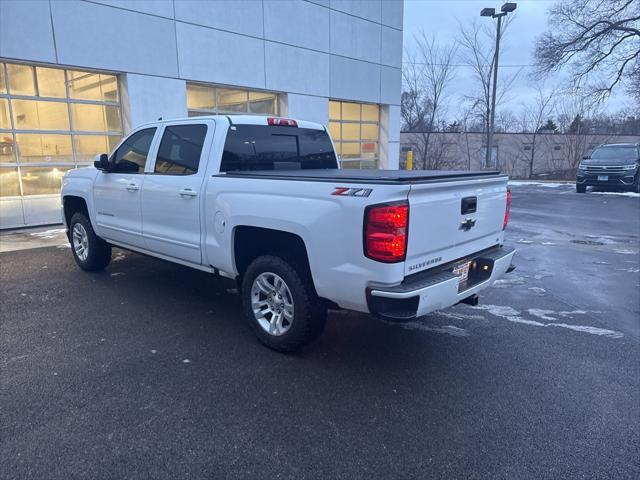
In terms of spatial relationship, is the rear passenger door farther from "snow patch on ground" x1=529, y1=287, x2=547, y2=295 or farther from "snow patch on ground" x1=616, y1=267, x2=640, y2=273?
"snow patch on ground" x1=616, y1=267, x2=640, y2=273

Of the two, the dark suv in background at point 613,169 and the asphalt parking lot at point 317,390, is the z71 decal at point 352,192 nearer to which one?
the asphalt parking lot at point 317,390

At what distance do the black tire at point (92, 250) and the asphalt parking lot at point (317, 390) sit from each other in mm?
695

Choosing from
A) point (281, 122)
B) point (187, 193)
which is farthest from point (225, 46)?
point (187, 193)

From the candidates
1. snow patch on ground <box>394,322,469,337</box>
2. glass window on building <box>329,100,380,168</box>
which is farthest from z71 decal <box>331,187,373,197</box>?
glass window on building <box>329,100,380,168</box>

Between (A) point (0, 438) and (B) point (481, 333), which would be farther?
(B) point (481, 333)

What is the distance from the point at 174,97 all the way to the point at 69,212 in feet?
18.7

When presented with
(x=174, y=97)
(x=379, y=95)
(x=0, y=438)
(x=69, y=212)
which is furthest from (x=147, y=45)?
(x=0, y=438)

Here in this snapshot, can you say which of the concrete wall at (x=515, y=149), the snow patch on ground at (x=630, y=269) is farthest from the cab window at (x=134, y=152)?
the concrete wall at (x=515, y=149)

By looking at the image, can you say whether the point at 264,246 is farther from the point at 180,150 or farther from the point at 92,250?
the point at 92,250

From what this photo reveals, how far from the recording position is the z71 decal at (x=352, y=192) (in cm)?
296

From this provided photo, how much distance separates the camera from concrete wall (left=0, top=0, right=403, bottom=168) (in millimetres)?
9461

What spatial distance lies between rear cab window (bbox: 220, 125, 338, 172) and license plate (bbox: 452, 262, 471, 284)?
7.21ft

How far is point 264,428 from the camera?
2807mm

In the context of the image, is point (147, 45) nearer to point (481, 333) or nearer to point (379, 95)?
point (379, 95)
